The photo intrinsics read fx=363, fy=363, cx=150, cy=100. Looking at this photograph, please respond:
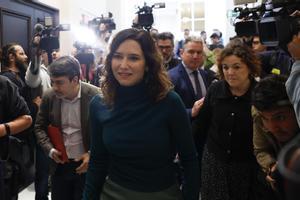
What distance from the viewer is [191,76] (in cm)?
268

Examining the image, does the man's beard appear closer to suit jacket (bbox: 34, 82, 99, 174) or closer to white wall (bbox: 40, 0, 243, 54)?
suit jacket (bbox: 34, 82, 99, 174)

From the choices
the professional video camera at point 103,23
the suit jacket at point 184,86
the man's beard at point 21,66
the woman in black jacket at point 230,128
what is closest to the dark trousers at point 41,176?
the man's beard at point 21,66

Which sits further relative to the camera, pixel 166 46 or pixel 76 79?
pixel 166 46

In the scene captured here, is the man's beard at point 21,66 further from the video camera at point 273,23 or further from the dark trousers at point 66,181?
the video camera at point 273,23

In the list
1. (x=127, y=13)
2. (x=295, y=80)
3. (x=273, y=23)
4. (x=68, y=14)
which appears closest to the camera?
(x=295, y=80)

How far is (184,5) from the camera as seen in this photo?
32.7 ft

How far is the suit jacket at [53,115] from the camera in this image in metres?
2.11

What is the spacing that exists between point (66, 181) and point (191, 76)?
1.17 metres

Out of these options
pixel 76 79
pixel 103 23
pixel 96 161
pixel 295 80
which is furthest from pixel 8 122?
pixel 103 23

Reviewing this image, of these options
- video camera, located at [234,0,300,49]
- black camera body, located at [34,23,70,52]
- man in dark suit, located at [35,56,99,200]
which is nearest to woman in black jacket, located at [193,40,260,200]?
video camera, located at [234,0,300,49]

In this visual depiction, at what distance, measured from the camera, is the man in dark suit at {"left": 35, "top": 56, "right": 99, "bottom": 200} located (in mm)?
2100

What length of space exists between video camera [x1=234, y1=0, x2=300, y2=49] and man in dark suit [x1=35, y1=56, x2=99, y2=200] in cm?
102

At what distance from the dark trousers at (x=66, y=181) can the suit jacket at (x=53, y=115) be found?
52mm

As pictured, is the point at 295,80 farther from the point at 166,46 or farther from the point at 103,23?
the point at 103,23
